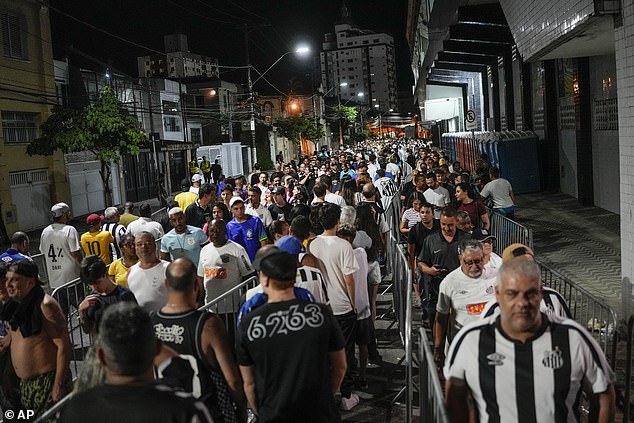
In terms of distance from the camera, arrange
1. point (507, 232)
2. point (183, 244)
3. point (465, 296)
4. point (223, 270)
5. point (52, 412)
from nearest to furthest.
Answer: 1. point (52, 412)
2. point (465, 296)
3. point (223, 270)
4. point (183, 244)
5. point (507, 232)

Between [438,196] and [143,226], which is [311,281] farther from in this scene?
[438,196]

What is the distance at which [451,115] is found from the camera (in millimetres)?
47219

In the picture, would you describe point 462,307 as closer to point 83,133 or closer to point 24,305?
point 24,305

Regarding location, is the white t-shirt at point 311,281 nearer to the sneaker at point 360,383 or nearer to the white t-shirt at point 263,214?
the sneaker at point 360,383

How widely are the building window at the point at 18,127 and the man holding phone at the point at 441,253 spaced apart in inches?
864

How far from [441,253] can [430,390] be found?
3017 millimetres

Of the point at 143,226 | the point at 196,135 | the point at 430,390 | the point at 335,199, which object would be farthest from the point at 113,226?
the point at 196,135

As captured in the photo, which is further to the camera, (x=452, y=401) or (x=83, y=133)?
(x=83, y=133)

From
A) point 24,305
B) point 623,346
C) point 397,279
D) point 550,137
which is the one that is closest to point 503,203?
point 397,279

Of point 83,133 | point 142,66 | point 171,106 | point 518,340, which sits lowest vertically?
point 518,340

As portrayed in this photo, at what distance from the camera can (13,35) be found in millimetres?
25766

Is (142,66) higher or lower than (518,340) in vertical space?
higher

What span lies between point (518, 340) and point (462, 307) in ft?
7.27

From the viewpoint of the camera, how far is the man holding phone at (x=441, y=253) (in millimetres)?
7180
